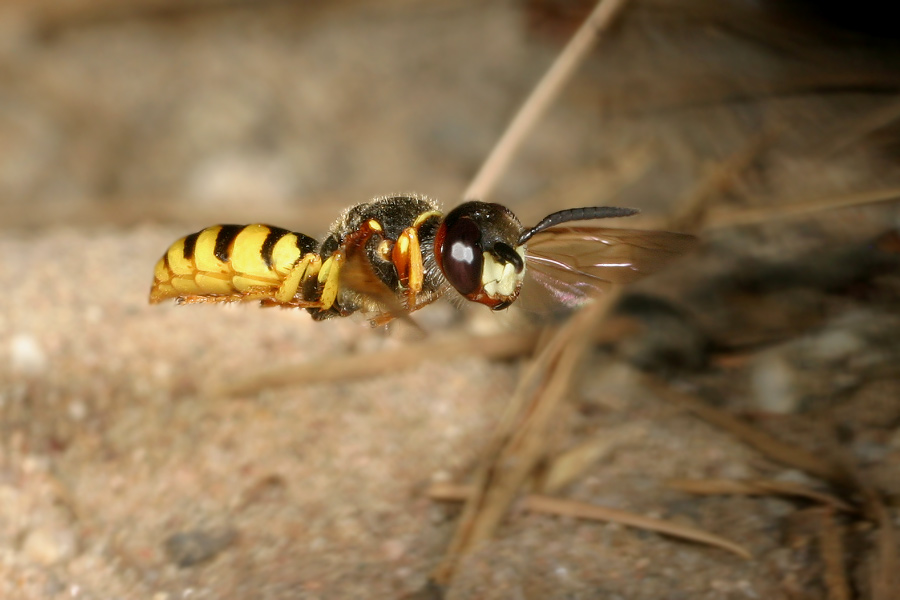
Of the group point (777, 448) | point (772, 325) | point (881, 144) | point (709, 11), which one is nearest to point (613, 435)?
point (777, 448)

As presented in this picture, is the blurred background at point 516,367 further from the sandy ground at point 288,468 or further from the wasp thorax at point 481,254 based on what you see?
the wasp thorax at point 481,254

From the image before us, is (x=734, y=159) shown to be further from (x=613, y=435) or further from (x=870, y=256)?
(x=613, y=435)

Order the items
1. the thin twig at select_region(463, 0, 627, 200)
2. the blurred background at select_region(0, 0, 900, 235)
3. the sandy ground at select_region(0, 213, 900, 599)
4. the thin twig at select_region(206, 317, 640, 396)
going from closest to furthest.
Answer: the sandy ground at select_region(0, 213, 900, 599)
the thin twig at select_region(463, 0, 627, 200)
the thin twig at select_region(206, 317, 640, 396)
the blurred background at select_region(0, 0, 900, 235)

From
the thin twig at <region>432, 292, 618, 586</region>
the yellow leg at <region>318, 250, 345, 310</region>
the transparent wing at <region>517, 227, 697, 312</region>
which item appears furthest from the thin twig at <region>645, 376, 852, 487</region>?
the yellow leg at <region>318, 250, 345, 310</region>

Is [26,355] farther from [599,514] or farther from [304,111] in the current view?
[304,111]

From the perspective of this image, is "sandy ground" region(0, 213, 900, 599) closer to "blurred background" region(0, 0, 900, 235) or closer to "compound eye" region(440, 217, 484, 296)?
Answer: "compound eye" region(440, 217, 484, 296)

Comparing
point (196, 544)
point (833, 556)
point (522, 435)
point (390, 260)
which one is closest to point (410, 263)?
point (390, 260)

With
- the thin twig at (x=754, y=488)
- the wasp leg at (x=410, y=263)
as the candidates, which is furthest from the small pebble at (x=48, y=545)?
the thin twig at (x=754, y=488)
